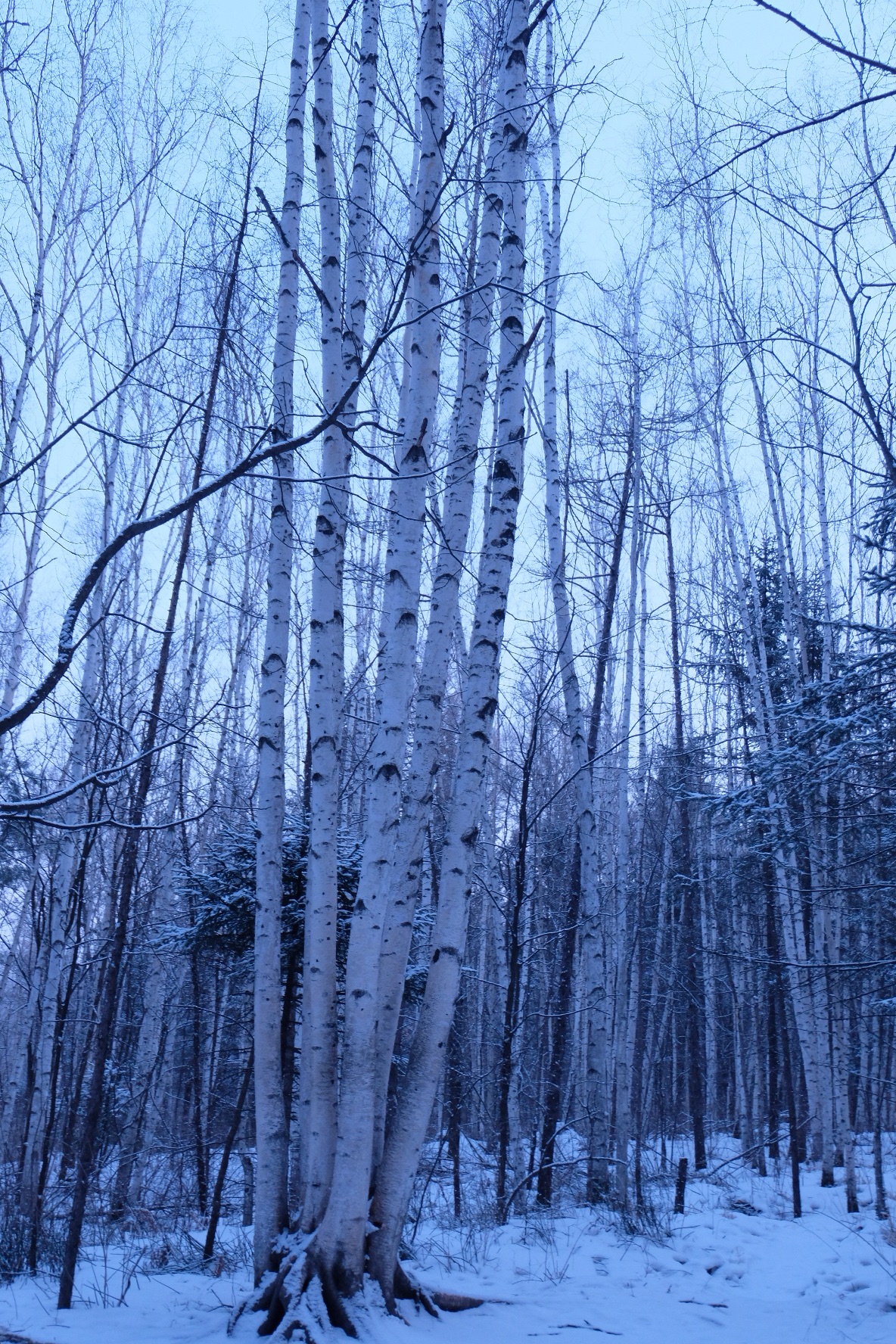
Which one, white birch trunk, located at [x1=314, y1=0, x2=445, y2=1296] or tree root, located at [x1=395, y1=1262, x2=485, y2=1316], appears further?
tree root, located at [x1=395, y1=1262, x2=485, y2=1316]

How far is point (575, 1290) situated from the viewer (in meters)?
5.38

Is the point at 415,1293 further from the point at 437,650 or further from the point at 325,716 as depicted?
the point at 437,650

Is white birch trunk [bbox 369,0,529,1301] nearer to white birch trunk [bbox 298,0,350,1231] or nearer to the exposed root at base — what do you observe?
the exposed root at base

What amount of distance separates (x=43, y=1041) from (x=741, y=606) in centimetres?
973

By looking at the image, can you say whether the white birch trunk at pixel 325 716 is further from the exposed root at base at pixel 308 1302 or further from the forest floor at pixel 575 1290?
the forest floor at pixel 575 1290

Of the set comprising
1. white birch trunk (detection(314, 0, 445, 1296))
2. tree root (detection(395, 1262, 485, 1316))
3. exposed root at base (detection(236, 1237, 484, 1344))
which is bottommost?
tree root (detection(395, 1262, 485, 1316))

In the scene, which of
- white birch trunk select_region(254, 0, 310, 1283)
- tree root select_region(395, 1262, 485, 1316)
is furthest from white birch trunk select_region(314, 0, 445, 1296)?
white birch trunk select_region(254, 0, 310, 1283)

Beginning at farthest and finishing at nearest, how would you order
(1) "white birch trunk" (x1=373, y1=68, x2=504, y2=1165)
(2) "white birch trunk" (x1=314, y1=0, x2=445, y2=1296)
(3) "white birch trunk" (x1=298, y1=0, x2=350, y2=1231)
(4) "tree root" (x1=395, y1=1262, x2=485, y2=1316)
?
(1) "white birch trunk" (x1=373, y1=68, x2=504, y2=1165)
(3) "white birch trunk" (x1=298, y1=0, x2=350, y2=1231)
(4) "tree root" (x1=395, y1=1262, x2=485, y2=1316)
(2) "white birch trunk" (x1=314, y1=0, x2=445, y2=1296)

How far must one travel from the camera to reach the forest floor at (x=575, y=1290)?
14.5 feet

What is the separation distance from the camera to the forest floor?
4422 mm

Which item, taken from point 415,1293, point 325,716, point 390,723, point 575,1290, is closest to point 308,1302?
point 415,1293

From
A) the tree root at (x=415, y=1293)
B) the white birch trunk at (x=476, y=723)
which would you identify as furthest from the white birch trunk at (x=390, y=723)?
the tree root at (x=415, y=1293)

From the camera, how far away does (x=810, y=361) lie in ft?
37.6

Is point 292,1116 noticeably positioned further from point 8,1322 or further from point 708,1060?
point 708,1060
